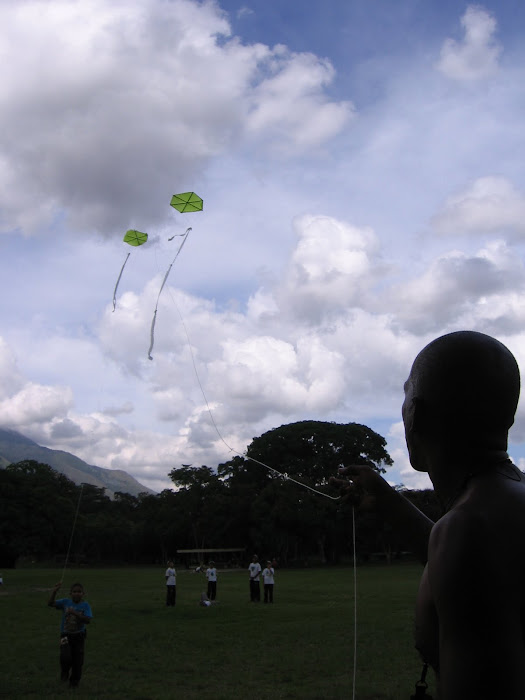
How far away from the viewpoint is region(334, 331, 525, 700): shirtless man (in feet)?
3.21

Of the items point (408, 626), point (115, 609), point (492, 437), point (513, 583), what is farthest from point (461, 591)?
point (115, 609)

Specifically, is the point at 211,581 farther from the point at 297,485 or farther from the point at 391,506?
the point at 297,485

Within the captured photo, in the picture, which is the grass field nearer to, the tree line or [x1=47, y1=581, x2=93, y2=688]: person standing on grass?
[x1=47, y1=581, x2=93, y2=688]: person standing on grass

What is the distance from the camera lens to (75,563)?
6312cm

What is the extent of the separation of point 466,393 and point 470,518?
0.27 meters

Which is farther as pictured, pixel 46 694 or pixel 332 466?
pixel 332 466

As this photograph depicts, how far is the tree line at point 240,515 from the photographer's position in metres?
49.9

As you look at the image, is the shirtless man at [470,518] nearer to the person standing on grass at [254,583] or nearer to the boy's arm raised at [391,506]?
the boy's arm raised at [391,506]

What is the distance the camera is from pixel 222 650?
13062 millimetres

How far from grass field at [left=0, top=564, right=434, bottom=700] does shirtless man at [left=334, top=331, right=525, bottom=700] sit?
896 centimetres

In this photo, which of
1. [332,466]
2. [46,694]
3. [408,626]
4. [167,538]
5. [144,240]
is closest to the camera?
[46,694]

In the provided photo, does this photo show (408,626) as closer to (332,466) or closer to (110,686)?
(110,686)

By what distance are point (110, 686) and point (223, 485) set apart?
47.9 meters

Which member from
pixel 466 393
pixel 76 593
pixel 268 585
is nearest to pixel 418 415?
pixel 466 393
